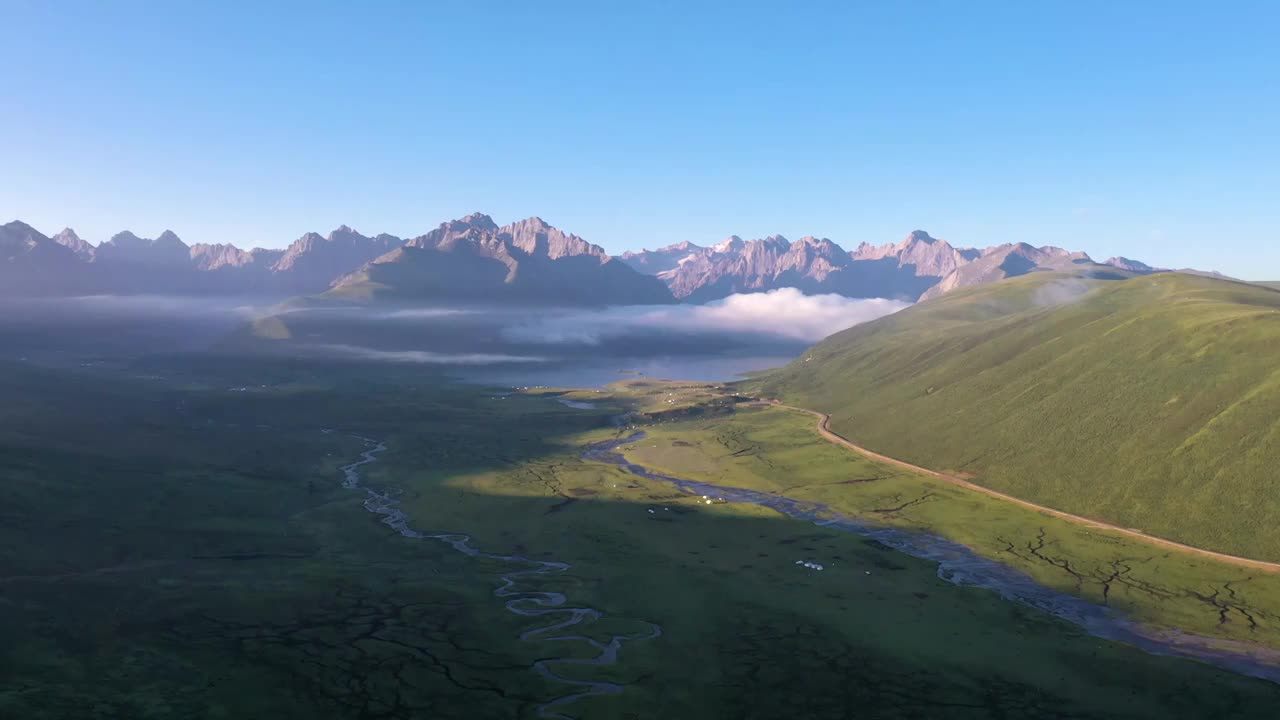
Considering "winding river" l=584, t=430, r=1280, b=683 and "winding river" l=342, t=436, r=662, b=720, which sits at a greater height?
"winding river" l=584, t=430, r=1280, b=683

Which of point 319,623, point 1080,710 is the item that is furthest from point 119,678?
point 1080,710

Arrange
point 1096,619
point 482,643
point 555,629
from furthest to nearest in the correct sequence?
1. point 1096,619
2. point 555,629
3. point 482,643

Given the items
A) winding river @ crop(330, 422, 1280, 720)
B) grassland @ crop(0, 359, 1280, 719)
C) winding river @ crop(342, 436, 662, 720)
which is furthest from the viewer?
winding river @ crop(330, 422, 1280, 720)

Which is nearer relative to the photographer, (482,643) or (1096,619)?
(482,643)

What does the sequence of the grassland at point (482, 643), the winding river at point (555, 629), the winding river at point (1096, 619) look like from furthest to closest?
the winding river at point (1096, 619)
the winding river at point (555, 629)
the grassland at point (482, 643)

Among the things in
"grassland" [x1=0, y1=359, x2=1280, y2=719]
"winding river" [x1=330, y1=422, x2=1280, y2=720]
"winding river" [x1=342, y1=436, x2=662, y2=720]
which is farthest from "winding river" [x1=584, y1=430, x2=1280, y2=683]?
"winding river" [x1=342, y1=436, x2=662, y2=720]

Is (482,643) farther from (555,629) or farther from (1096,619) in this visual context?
(1096,619)

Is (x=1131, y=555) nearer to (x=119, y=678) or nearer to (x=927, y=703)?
(x=927, y=703)

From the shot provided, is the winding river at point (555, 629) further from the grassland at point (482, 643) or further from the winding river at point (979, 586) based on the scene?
the grassland at point (482, 643)

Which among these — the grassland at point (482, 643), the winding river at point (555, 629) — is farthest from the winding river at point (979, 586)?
the grassland at point (482, 643)

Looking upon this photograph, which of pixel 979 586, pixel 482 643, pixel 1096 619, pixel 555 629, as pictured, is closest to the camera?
pixel 482 643

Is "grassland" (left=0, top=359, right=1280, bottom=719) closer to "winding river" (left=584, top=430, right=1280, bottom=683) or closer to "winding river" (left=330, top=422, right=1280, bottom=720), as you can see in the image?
"winding river" (left=330, top=422, right=1280, bottom=720)

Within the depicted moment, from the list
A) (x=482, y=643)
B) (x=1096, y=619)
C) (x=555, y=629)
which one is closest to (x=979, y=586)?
(x=1096, y=619)
